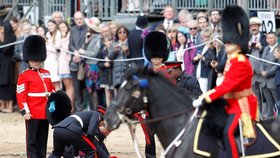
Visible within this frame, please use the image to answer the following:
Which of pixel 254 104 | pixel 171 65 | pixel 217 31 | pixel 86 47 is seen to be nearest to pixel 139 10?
pixel 86 47

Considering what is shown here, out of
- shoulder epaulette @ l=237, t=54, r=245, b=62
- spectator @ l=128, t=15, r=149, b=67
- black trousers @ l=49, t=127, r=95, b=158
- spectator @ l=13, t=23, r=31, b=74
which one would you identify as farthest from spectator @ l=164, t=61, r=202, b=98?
spectator @ l=13, t=23, r=31, b=74

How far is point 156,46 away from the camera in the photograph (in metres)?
12.5

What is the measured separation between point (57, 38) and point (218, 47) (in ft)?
11.7

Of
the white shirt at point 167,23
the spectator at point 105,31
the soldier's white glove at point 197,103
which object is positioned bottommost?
the soldier's white glove at point 197,103

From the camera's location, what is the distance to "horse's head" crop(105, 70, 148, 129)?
9.35 metres

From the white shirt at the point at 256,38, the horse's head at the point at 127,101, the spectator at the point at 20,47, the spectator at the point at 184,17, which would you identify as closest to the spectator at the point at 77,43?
the spectator at the point at 20,47

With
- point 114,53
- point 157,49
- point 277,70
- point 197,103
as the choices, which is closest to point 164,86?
point 197,103

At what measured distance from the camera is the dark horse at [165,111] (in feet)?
30.8

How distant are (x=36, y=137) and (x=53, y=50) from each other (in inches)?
243

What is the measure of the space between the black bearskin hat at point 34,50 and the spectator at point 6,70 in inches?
234

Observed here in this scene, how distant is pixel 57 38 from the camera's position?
19047 mm

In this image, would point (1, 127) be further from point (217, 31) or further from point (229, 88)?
point (229, 88)

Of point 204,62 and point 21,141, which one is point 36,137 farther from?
point 204,62

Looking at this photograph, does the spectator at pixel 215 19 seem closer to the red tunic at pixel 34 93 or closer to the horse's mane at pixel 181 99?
the red tunic at pixel 34 93
